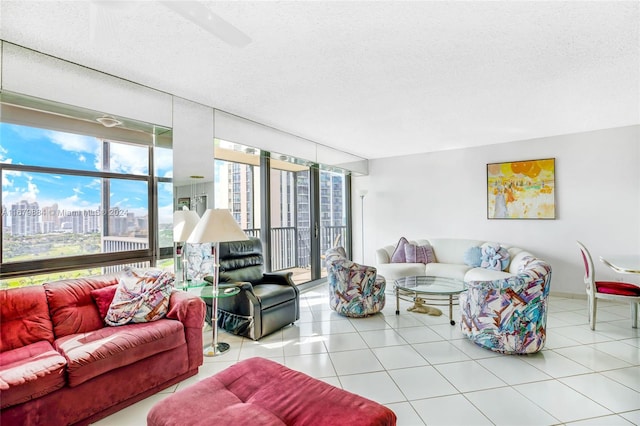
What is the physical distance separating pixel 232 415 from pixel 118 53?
257 centimetres

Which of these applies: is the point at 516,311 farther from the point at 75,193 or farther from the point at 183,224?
the point at 75,193

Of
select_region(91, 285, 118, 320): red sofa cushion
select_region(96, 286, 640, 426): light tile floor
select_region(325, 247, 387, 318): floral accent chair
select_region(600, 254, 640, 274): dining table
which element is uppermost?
select_region(600, 254, 640, 274): dining table

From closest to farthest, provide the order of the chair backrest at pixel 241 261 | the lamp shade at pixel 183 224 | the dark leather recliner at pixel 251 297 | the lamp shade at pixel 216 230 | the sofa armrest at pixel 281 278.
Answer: the lamp shade at pixel 216 230 < the lamp shade at pixel 183 224 < the dark leather recliner at pixel 251 297 < the chair backrest at pixel 241 261 < the sofa armrest at pixel 281 278

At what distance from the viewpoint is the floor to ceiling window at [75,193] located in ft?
8.32

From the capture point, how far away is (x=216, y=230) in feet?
8.70

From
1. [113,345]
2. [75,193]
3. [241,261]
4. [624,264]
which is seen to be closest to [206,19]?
[113,345]

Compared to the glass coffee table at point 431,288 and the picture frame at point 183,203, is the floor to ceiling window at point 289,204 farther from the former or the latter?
the glass coffee table at point 431,288

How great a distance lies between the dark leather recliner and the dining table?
3.36m

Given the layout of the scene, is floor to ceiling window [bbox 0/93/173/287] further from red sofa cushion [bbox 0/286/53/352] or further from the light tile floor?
the light tile floor

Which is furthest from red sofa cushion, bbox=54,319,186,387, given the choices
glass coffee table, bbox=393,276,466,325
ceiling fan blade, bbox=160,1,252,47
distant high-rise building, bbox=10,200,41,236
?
glass coffee table, bbox=393,276,466,325

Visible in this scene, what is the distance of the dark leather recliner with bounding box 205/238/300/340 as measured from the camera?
312 cm

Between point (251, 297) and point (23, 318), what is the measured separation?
1.72 m

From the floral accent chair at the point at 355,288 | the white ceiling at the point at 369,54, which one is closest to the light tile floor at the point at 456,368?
the floral accent chair at the point at 355,288

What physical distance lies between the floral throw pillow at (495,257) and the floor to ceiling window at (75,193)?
4.48 metres
